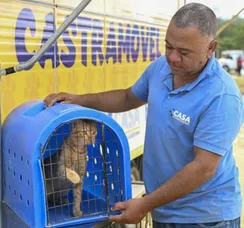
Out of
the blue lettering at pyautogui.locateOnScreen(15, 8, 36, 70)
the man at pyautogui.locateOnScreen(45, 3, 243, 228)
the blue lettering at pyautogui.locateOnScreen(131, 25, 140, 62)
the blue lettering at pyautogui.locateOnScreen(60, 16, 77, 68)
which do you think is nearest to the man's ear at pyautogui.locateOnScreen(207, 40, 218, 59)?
the man at pyautogui.locateOnScreen(45, 3, 243, 228)

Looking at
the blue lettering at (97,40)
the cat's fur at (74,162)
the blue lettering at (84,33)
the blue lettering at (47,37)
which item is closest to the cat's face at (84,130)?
the cat's fur at (74,162)

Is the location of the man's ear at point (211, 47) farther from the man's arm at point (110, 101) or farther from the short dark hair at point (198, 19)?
the man's arm at point (110, 101)

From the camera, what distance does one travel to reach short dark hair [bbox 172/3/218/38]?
2.01m

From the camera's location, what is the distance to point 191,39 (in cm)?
201

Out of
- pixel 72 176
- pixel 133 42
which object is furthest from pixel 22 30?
pixel 133 42

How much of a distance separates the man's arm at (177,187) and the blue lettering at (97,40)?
174cm

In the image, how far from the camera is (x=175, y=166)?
2.22 meters

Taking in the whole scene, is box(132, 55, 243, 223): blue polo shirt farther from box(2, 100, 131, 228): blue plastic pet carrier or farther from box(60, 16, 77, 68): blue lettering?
box(60, 16, 77, 68): blue lettering

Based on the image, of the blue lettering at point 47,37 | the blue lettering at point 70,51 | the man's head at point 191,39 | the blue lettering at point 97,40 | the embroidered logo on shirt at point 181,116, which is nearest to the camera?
the man's head at point 191,39

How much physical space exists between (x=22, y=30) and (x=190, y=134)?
3.92 feet

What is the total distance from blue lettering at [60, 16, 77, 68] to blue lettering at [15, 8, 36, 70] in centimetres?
41

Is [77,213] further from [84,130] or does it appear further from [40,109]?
[40,109]

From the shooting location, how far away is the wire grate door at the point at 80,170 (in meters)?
2.18

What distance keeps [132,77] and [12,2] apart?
2038 mm
